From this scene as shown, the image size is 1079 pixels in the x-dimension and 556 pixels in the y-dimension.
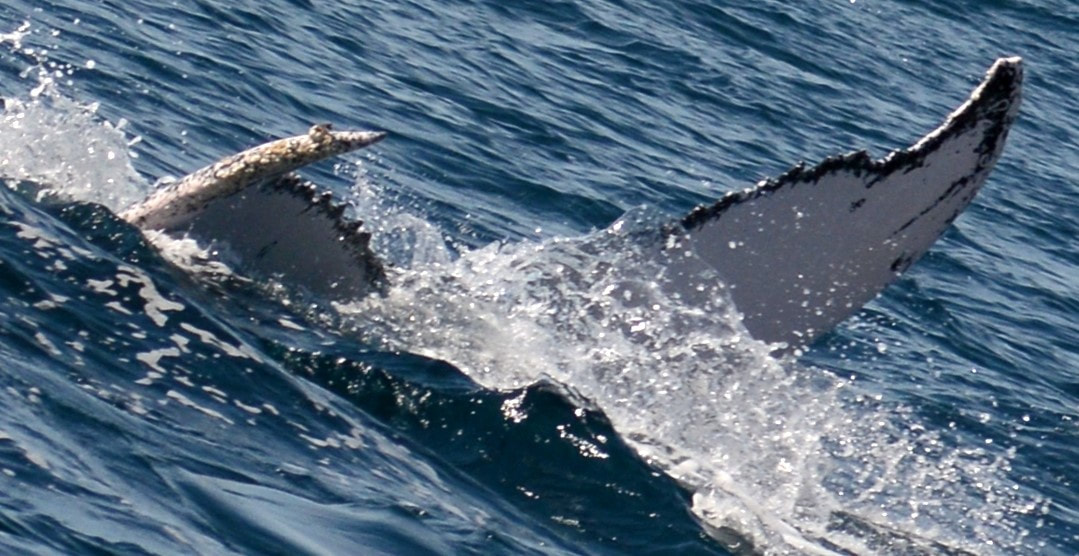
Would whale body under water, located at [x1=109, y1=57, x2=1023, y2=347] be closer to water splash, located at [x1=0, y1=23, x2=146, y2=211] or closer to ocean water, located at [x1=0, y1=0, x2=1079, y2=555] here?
ocean water, located at [x1=0, y1=0, x2=1079, y2=555]

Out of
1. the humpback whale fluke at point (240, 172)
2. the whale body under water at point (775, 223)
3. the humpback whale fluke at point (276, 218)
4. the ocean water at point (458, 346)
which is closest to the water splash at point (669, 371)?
the ocean water at point (458, 346)

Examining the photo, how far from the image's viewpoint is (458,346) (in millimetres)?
8711

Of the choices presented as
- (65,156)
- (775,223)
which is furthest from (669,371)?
(65,156)

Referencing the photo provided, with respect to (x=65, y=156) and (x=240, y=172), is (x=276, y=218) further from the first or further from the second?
(x=65, y=156)

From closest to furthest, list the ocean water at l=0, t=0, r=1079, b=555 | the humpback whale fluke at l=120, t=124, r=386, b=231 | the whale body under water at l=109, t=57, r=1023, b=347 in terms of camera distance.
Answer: the ocean water at l=0, t=0, r=1079, b=555
the humpback whale fluke at l=120, t=124, r=386, b=231
the whale body under water at l=109, t=57, r=1023, b=347

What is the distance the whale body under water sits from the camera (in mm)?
8008

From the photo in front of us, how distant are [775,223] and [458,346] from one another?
149 centimetres

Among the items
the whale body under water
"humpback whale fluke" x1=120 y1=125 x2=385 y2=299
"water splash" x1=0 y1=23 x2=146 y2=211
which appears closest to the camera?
"humpback whale fluke" x1=120 y1=125 x2=385 y2=299

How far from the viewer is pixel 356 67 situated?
1592 cm

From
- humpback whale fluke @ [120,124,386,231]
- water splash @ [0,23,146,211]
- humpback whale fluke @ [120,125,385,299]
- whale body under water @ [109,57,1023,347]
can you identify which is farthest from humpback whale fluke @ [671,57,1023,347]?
water splash @ [0,23,146,211]

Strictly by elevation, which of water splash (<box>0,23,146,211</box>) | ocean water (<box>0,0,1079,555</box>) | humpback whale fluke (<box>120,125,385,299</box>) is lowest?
ocean water (<box>0,0,1079,555</box>)

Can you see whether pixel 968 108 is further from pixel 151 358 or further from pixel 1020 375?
pixel 1020 375

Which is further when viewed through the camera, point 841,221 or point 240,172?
point 841,221

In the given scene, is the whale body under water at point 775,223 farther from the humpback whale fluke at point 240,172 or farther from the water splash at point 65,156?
the water splash at point 65,156
